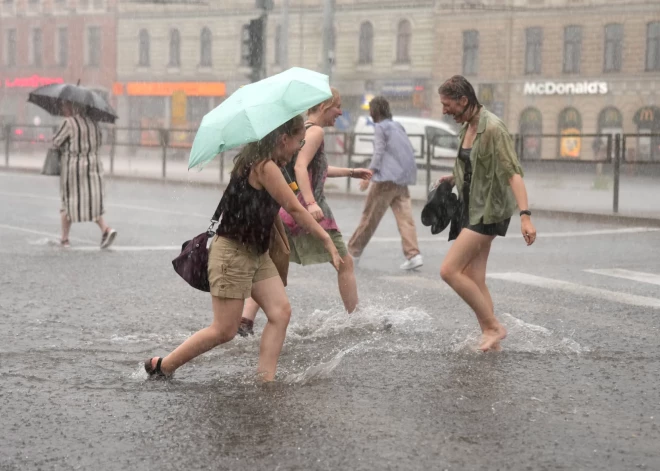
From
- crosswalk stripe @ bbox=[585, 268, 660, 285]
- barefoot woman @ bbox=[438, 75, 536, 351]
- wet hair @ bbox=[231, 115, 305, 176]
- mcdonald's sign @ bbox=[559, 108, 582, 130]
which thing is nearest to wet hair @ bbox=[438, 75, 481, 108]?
barefoot woman @ bbox=[438, 75, 536, 351]

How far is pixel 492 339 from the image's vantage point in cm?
678

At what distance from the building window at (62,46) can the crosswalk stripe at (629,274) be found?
178ft

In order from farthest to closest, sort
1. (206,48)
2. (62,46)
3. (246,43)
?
(62,46)
(206,48)
(246,43)

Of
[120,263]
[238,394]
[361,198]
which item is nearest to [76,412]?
[238,394]

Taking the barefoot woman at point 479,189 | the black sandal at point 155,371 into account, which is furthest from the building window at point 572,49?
the black sandal at point 155,371

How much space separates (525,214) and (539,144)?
1744 centimetres

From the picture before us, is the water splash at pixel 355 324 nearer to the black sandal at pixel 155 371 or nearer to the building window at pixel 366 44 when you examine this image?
the black sandal at pixel 155 371

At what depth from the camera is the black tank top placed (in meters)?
5.50

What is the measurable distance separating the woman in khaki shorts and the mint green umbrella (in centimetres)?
13

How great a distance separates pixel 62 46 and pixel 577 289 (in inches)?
2205

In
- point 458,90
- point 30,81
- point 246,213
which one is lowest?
point 246,213

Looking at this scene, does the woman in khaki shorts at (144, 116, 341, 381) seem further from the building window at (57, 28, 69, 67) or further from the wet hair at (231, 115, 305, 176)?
the building window at (57, 28, 69, 67)

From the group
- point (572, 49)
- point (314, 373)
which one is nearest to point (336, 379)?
point (314, 373)

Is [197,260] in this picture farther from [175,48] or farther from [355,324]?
[175,48]
